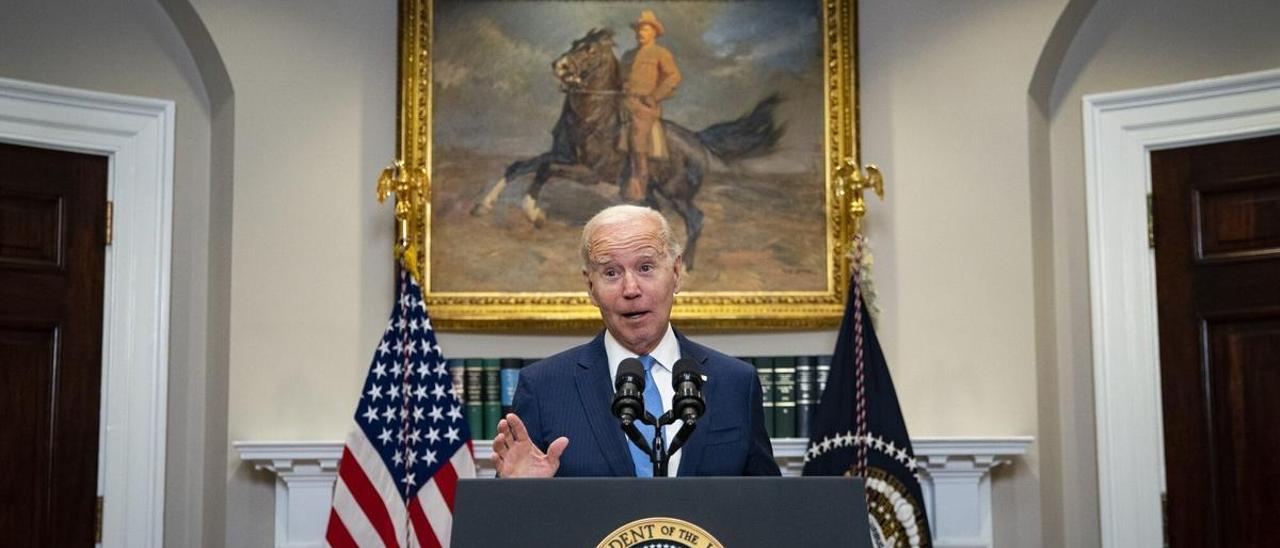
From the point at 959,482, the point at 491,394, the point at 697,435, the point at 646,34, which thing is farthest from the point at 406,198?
the point at 697,435

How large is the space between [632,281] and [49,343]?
3.21m

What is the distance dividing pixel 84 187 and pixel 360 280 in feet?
3.69

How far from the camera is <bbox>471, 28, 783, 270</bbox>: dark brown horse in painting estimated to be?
596 centimetres

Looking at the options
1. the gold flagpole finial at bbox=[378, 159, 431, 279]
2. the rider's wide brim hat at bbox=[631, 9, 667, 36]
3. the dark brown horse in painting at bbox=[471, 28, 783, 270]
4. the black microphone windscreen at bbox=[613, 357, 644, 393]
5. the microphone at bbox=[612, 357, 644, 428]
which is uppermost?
the rider's wide brim hat at bbox=[631, 9, 667, 36]

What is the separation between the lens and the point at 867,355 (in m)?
5.57

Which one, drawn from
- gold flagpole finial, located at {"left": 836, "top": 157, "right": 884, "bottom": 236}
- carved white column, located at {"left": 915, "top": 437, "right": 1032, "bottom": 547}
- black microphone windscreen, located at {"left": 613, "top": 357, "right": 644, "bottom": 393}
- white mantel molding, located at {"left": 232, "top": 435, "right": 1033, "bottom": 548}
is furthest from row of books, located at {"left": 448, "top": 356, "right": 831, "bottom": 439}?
black microphone windscreen, located at {"left": 613, "top": 357, "right": 644, "bottom": 393}

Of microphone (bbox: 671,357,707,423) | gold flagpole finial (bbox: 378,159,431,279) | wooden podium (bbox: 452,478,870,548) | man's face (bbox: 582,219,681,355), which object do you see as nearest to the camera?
wooden podium (bbox: 452,478,870,548)

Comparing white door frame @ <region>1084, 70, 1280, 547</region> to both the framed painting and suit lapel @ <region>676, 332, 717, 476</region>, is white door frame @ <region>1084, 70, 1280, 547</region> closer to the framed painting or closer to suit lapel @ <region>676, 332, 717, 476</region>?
the framed painting

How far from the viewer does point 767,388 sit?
18.9 ft

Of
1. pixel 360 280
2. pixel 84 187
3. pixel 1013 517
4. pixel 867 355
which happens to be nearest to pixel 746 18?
pixel 867 355

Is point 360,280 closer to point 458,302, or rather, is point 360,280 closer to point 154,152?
point 458,302

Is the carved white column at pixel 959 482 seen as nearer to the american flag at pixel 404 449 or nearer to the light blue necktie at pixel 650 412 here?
the american flag at pixel 404 449

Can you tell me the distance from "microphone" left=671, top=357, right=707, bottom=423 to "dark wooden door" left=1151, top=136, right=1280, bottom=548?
3466 mm

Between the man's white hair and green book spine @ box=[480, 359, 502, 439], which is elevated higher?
the man's white hair
